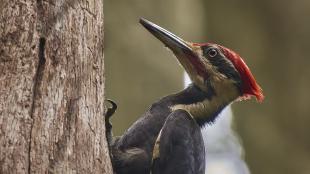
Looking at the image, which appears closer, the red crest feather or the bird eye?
the red crest feather

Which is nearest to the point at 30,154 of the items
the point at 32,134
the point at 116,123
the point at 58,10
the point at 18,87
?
the point at 32,134

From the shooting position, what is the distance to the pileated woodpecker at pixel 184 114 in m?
2.87

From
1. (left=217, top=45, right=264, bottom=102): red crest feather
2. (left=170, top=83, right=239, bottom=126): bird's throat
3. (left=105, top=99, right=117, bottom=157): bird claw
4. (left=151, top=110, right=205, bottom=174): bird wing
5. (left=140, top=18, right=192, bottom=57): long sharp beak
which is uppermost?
(left=140, top=18, right=192, bottom=57): long sharp beak

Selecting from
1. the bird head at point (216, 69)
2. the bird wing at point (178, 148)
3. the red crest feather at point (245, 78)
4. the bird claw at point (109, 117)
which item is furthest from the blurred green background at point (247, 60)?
the bird claw at point (109, 117)

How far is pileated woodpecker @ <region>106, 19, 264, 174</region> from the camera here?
2871 millimetres

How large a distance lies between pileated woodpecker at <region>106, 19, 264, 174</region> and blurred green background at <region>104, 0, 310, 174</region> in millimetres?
444

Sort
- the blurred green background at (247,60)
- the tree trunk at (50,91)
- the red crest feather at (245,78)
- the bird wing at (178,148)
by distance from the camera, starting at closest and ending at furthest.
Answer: the tree trunk at (50,91) → the bird wing at (178,148) → the red crest feather at (245,78) → the blurred green background at (247,60)

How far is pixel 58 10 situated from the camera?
8.04ft

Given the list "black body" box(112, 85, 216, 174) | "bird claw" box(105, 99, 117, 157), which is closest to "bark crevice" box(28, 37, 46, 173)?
"bird claw" box(105, 99, 117, 157)

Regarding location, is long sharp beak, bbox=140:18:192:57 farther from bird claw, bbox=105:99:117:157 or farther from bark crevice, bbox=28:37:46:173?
bark crevice, bbox=28:37:46:173

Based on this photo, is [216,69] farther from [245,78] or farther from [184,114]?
[184,114]

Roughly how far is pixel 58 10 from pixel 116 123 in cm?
132

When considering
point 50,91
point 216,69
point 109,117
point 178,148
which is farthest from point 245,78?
point 50,91

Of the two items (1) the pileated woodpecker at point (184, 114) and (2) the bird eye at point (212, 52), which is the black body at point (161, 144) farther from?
(2) the bird eye at point (212, 52)
